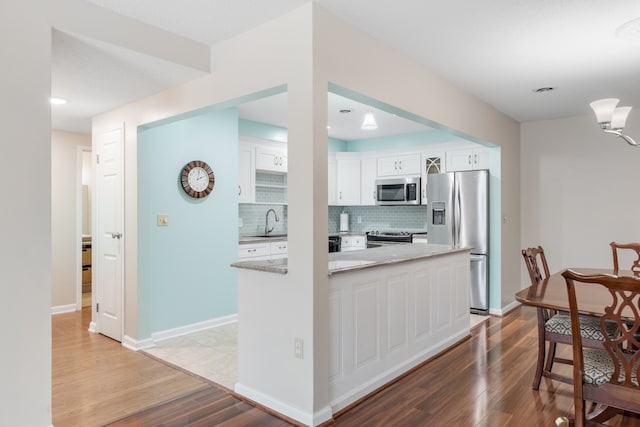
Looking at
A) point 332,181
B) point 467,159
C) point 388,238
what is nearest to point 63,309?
point 332,181

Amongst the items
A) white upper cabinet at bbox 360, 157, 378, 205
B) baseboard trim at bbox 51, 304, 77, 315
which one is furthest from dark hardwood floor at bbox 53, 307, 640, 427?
white upper cabinet at bbox 360, 157, 378, 205

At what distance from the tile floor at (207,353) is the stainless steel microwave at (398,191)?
10.6ft

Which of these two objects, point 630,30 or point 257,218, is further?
point 257,218

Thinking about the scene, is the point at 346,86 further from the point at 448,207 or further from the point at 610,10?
the point at 448,207

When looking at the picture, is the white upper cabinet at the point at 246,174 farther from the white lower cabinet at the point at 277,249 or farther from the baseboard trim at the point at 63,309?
the baseboard trim at the point at 63,309

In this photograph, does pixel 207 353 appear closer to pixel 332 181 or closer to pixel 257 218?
pixel 257 218

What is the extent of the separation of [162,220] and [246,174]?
151 cm

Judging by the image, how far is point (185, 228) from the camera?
4.12 meters

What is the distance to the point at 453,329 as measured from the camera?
3816mm

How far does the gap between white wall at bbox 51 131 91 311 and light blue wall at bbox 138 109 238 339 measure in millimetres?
2128

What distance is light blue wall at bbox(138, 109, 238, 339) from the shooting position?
12.3 ft

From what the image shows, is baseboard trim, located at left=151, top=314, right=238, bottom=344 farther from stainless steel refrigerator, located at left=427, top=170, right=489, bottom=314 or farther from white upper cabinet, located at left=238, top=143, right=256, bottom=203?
stainless steel refrigerator, located at left=427, top=170, right=489, bottom=314

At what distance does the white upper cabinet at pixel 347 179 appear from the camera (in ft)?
22.1

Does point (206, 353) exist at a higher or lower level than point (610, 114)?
lower
